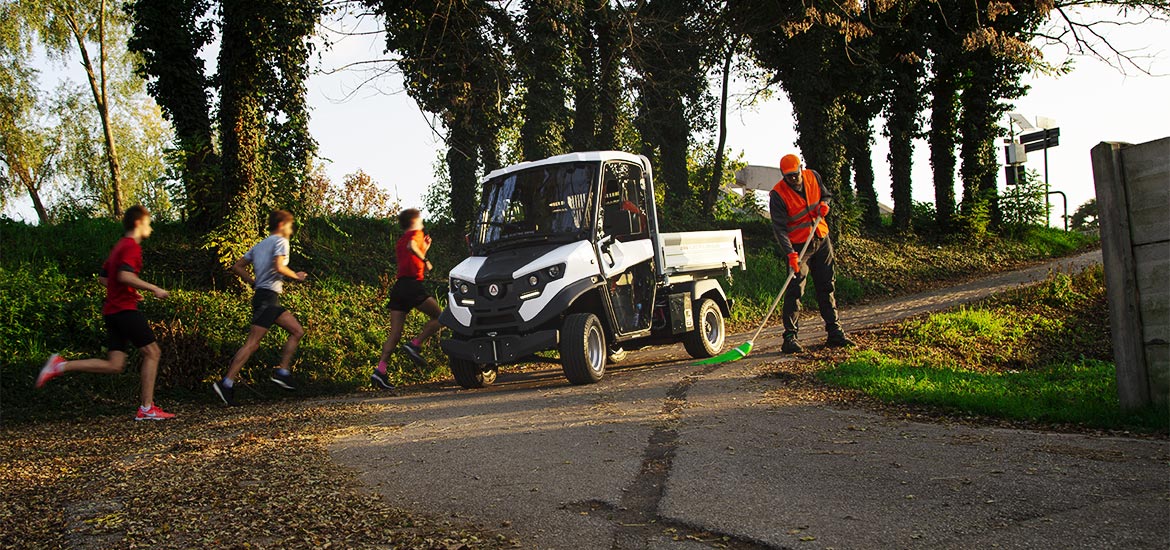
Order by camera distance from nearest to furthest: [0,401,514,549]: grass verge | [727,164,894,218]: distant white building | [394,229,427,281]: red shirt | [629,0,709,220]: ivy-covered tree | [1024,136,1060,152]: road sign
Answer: [0,401,514,549]: grass verge, [394,229,427,281]: red shirt, [629,0,709,220]: ivy-covered tree, [1024,136,1060,152]: road sign, [727,164,894,218]: distant white building

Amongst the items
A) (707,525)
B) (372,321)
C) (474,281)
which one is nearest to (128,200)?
(372,321)

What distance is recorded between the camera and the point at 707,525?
4.22 m

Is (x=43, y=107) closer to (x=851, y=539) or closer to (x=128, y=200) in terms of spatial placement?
(x=128, y=200)

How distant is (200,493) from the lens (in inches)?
207

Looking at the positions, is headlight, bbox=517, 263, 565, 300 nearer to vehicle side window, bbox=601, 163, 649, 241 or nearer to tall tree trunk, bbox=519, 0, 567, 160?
vehicle side window, bbox=601, 163, 649, 241

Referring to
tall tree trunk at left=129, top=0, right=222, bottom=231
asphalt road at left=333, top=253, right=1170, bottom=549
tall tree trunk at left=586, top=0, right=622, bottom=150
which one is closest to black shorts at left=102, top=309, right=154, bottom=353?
asphalt road at left=333, top=253, right=1170, bottom=549

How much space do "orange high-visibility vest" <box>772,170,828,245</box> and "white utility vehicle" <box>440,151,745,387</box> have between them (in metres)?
1.28

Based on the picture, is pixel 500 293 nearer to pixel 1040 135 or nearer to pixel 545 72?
pixel 545 72

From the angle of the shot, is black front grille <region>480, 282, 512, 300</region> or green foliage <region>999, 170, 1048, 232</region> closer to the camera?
black front grille <region>480, 282, 512, 300</region>

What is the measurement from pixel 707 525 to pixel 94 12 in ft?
95.1

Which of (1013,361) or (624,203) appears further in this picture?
(1013,361)

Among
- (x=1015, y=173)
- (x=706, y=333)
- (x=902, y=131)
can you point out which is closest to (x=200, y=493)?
(x=706, y=333)

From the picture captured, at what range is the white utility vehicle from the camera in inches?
351

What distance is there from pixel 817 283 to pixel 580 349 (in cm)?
357
